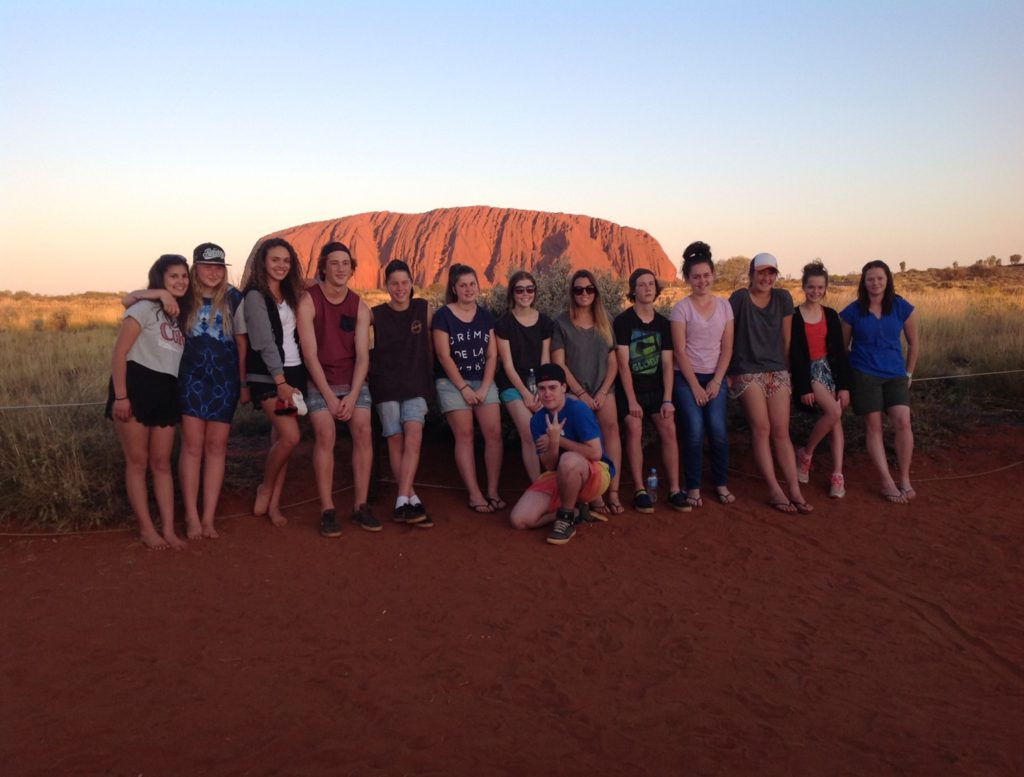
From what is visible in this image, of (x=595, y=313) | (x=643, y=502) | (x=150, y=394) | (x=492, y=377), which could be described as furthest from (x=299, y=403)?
(x=643, y=502)

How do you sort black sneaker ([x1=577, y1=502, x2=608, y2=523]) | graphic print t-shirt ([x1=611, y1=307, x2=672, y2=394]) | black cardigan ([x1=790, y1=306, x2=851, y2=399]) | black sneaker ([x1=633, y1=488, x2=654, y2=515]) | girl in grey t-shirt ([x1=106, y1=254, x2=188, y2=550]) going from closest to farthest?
girl in grey t-shirt ([x1=106, y1=254, x2=188, y2=550]) < black sneaker ([x1=577, y1=502, x2=608, y2=523]) < black sneaker ([x1=633, y1=488, x2=654, y2=515]) < graphic print t-shirt ([x1=611, y1=307, x2=672, y2=394]) < black cardigan ([x1=790, y1=306, x2=851, y2=399])

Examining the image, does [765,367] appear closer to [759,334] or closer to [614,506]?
[759,334]

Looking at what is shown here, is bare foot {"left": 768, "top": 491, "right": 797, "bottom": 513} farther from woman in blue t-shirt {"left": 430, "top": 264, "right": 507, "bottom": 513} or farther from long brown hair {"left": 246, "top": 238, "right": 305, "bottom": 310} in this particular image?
long brown hair {"left": 246, "top": 238, "right": 305, "bottom": 310}

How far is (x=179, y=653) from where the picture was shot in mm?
3654

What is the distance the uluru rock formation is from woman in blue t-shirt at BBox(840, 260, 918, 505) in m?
46.7

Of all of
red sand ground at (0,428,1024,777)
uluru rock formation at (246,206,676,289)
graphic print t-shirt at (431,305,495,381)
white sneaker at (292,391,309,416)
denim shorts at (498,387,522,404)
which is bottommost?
red sand ground at (0,428,1024,777)

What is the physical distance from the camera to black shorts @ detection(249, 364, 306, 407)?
5219 millimetres

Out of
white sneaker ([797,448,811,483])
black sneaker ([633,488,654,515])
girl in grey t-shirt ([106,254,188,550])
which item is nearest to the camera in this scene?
girl in grey t-shirt ([106,254,188,550])

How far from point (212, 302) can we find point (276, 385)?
2.19ft

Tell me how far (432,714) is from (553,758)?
556mm

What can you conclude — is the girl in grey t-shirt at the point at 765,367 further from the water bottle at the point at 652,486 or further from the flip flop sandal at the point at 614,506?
the flip flop sandal at the point at 614,506

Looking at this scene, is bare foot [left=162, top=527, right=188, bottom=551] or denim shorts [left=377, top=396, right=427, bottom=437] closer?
bare foot [left=162, top=527, right=188, bottom=551]

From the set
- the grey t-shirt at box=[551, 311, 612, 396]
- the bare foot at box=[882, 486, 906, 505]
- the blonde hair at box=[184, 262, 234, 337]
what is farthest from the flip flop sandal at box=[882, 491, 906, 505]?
the blonde hair at box=[184, 262, 234, 337]

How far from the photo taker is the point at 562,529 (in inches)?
203
